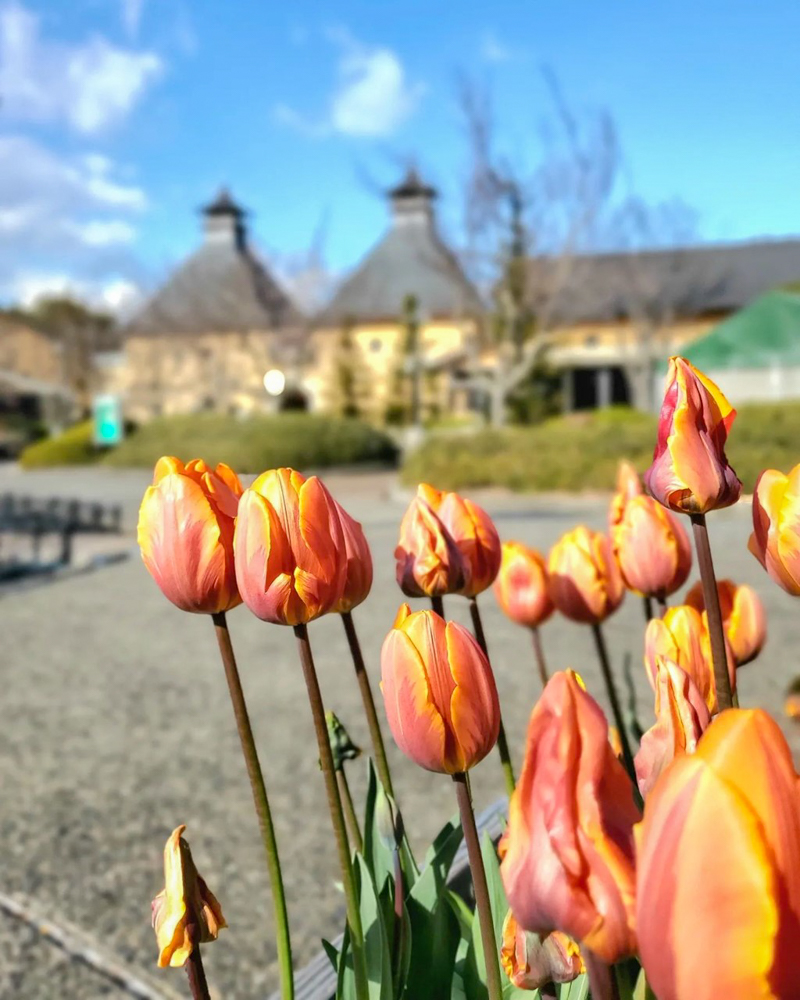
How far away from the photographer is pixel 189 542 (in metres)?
0.87

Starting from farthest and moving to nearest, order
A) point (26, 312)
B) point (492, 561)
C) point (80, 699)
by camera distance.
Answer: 1. point (26, 312)
2. point (80, 699)
3. point (492, 561)

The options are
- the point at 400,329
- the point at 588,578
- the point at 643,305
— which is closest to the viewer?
the point at 588,578

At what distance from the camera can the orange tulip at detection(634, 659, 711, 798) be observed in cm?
72

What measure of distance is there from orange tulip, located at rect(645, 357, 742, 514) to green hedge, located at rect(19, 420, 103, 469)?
2682 cm

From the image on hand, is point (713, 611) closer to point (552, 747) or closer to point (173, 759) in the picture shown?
point (552, 747)

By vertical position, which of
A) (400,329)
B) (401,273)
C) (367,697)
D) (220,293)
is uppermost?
(401,273)

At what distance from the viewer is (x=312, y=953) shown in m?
2.68

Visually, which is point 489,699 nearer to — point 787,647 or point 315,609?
point 315,609

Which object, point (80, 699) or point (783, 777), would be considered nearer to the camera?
point (783, 777)

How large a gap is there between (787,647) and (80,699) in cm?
442

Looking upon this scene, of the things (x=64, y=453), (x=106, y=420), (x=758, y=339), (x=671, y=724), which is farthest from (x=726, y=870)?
(x=64, y=453)

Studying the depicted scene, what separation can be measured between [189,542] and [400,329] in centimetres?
3654

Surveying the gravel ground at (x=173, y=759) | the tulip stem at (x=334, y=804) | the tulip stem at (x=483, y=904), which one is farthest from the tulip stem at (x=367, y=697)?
the gravel ground at (x=173, y=759)

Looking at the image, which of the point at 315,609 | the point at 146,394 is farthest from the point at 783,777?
the point at 146,394
